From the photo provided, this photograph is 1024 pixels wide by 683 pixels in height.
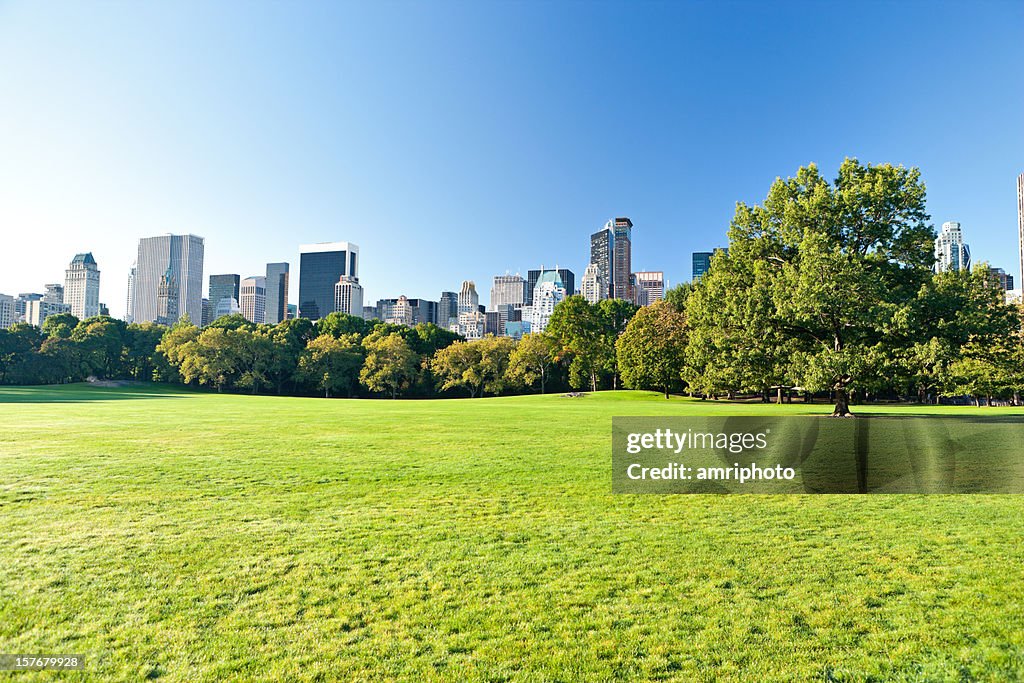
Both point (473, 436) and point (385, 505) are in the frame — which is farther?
point (473, 436)

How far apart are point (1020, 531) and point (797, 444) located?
10.8m

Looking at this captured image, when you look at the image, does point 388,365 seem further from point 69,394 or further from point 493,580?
point 493,580

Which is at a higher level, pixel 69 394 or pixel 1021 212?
pixel 1021 212

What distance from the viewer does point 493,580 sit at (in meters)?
6.61

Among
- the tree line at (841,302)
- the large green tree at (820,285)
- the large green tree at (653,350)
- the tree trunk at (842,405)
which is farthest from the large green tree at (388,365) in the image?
the tree trunk at (842,405)

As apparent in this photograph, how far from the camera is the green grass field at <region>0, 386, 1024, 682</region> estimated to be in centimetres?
493

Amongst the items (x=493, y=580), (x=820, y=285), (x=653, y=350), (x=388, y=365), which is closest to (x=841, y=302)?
(x=820, y=285)

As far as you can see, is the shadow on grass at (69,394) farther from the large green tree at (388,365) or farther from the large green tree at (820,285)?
the large green tree at (820,285)

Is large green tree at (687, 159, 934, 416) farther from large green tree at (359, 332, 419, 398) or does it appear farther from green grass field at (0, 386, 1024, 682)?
large green tree at (359, 332, 419, 398)

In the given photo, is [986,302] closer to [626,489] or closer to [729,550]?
[626,489]

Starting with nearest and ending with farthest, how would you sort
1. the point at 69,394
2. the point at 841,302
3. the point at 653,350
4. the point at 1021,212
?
1. the point at 841,302
2. the point at 69,394
3. the point at 653,350
4. the point at 1021,212

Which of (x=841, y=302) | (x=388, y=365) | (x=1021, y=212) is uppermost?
(x=1021, y=212)

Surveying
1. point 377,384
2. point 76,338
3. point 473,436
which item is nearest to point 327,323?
point 377,384

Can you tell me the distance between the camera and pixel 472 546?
7.84m
